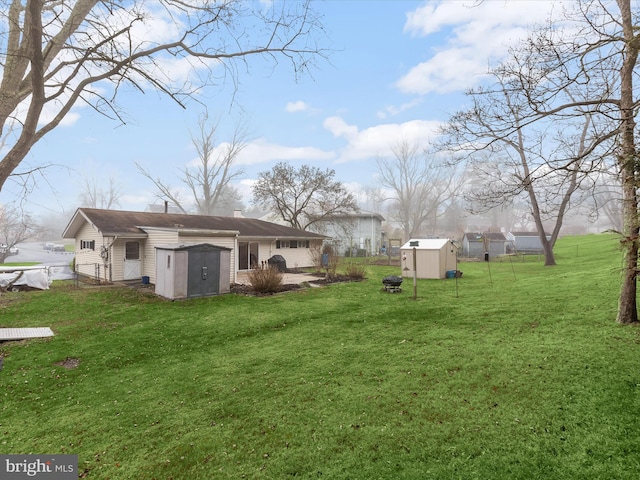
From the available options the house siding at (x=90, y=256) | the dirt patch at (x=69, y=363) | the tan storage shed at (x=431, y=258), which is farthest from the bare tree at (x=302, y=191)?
the dirt patch at (x=69, y=363)

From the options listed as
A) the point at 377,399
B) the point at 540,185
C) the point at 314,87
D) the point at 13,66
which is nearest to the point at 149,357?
the point at 377,399

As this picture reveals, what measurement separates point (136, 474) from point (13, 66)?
7631 mm

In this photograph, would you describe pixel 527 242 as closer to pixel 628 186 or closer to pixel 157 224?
pixel 628 186

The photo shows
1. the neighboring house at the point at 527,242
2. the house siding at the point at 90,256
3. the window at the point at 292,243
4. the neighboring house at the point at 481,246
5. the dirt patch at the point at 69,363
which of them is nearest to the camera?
the dirt patch at the point at 69,363

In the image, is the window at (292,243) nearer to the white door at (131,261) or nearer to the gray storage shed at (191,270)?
the white door at (131,261)

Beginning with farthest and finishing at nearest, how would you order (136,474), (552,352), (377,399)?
(552,352)
(377,399)
(136,474)

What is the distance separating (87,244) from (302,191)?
57.4ft

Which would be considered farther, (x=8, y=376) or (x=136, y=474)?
(x=8, y=376)

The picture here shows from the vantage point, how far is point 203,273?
12.2 meters

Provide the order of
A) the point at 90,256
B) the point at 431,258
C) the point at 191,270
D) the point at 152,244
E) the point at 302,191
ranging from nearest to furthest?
the point at 191,270, the point at 152,244, the point at 431,258, the point at 90,256, the point at 302,191

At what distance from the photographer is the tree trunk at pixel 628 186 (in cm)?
537

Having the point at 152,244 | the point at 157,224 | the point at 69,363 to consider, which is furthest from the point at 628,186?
the point at 157,224

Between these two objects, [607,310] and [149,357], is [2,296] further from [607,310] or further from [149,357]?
[607,310]

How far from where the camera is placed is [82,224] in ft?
61.9
